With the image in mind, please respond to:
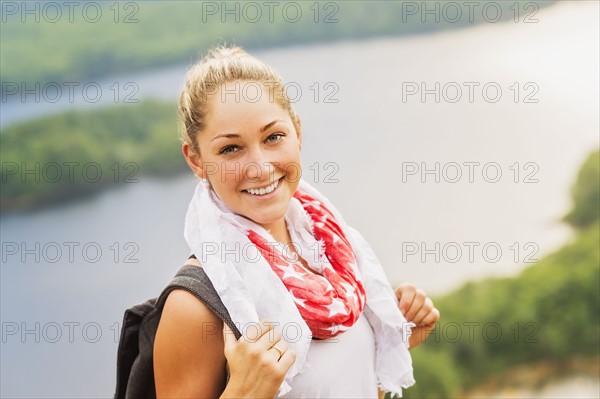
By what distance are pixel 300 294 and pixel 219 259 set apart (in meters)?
0.15

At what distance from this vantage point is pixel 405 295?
4.61 feet

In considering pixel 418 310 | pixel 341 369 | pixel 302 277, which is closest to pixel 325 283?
pixel 302 277

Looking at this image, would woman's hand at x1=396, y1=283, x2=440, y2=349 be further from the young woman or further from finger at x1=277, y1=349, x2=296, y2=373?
finger at x1=277, y1=349, x2=296, y2=373

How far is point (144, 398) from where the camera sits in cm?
120

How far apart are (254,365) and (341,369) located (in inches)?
7.8

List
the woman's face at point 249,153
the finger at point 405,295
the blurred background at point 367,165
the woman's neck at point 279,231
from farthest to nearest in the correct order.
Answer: the blurred background at point 367,165
the finger at point 405,295
the woman's neck at point 279,231
the woman's face at point 249,153

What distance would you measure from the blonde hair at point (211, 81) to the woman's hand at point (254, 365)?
0.34 metres

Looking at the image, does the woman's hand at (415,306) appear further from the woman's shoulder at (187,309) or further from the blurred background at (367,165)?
the blurred background at (367,165)

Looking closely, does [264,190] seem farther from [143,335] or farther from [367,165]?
[367,165]

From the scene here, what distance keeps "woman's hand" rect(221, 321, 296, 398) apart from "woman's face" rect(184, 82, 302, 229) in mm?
225

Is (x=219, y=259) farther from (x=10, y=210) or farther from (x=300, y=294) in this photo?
(x=10, y=210)

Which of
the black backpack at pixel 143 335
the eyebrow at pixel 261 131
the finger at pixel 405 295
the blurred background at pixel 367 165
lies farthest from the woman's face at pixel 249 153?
the blurred background at pixel 367 165

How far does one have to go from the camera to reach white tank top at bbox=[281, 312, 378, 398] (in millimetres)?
1162

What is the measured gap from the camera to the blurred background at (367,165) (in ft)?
11.9
